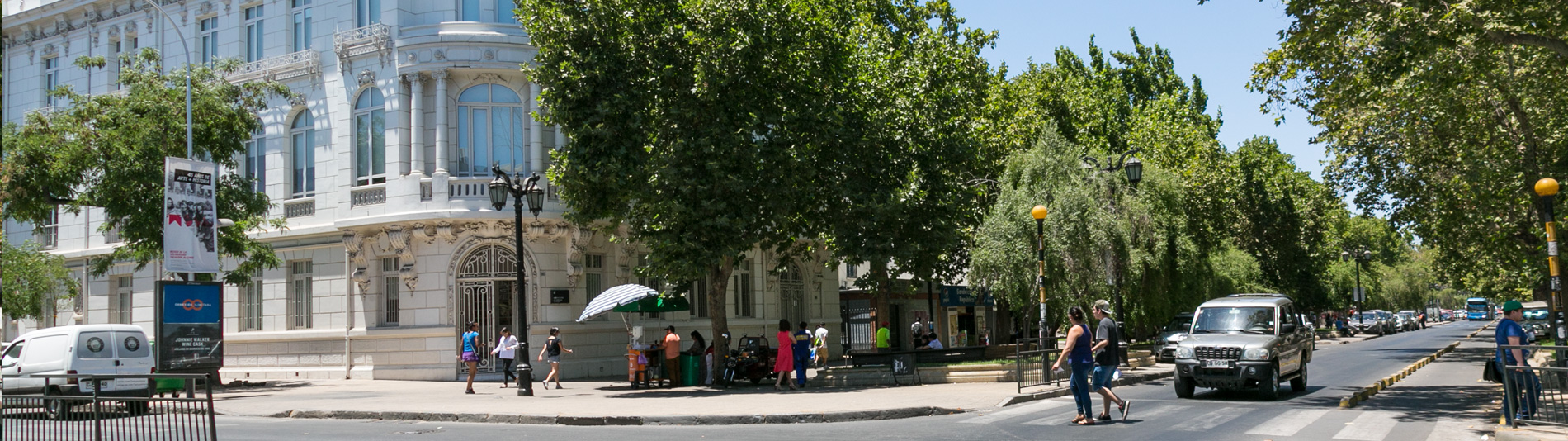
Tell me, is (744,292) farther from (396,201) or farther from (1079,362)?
(1079,362)

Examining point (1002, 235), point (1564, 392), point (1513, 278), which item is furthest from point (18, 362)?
point (1513, 278)

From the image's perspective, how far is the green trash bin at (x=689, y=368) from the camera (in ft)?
79.5

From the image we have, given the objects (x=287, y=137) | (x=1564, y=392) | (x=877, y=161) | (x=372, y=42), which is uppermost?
(x=372, y=42)

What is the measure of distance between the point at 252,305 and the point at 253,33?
7867 mm

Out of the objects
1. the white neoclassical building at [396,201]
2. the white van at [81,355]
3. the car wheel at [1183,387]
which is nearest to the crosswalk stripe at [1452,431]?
the car wheel at [1183,387]

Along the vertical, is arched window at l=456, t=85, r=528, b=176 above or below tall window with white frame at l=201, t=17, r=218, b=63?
below

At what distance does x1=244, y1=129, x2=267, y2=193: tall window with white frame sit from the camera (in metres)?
30.8

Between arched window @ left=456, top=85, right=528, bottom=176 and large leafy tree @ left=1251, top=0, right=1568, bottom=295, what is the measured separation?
17627 mm

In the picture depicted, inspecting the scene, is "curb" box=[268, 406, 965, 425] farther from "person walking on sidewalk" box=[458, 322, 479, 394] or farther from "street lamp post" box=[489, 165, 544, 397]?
"person walking on sidewalk" box=[458, 322, 479, 394]

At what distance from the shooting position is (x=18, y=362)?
63.7 ft

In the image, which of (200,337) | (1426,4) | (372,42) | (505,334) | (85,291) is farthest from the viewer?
(85,291)

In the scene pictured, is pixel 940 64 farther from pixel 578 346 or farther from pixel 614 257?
pixel 578 346

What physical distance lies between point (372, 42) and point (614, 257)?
8376 millimetres

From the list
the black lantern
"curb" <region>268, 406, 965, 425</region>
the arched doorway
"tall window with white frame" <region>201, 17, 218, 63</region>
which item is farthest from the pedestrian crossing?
"tall window with white frame" <region>201, 17, 218, 63</region>
